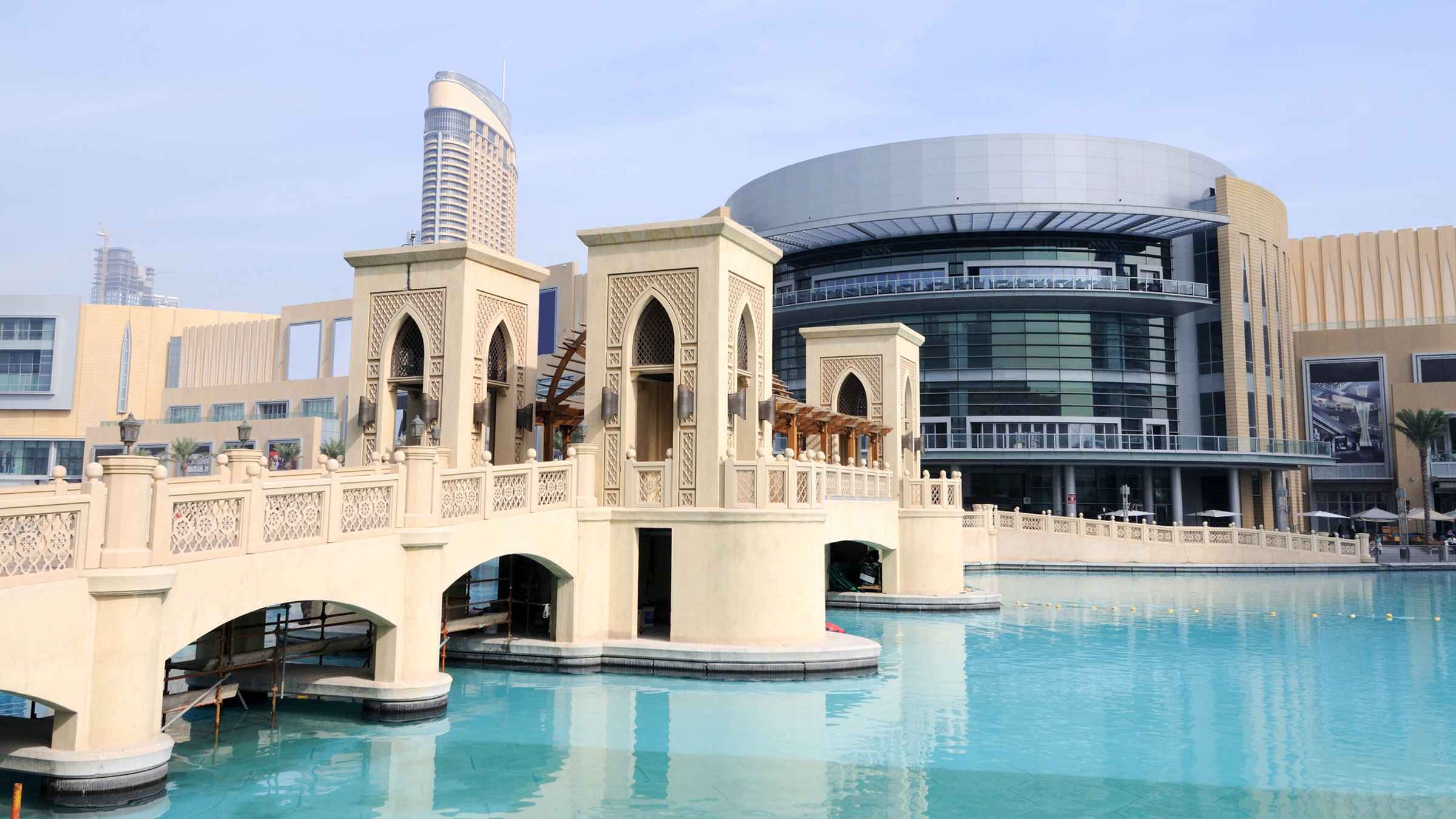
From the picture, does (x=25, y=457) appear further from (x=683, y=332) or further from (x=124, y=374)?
(x=683, y=332)

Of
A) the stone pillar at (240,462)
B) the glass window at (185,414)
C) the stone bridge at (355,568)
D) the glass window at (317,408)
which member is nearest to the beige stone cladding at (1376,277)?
the stone bridge at (355,568)

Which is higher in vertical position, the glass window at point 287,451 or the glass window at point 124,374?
the glass window at point 124,374

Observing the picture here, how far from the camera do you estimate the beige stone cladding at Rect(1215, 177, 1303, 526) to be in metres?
51.6

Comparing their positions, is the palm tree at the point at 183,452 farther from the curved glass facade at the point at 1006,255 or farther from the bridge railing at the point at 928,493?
the bridge railing at the point at 928,493

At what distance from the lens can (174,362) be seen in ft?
259

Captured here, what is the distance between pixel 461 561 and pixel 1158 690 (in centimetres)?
1079

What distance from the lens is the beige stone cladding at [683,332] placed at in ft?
57.5

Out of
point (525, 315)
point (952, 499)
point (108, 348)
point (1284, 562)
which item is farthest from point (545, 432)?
point (108, 348)

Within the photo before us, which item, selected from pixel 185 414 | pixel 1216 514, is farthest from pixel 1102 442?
pixel 185 414

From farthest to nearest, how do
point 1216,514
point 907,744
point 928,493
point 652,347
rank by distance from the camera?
point 1216,514
point 928,493
point 652,347
point 907,744

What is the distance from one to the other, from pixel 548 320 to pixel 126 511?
56.0 metres

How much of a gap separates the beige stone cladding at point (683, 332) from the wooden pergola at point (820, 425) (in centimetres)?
430

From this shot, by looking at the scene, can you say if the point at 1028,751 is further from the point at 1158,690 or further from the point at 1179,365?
the point at 1179,365

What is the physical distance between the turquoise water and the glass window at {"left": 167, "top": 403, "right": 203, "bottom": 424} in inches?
2561
